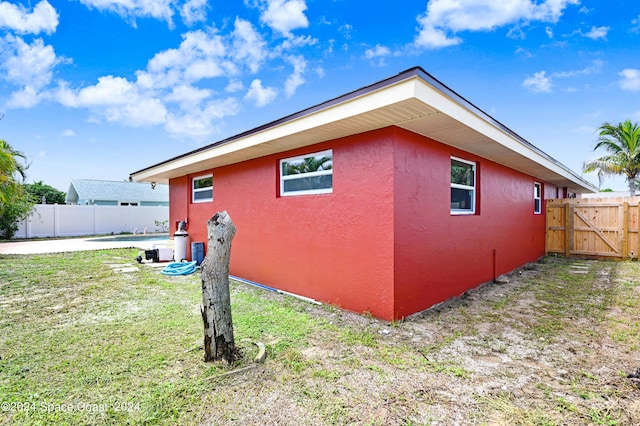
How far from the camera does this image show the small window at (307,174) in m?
4.80

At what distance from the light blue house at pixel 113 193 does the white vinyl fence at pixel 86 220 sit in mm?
3836

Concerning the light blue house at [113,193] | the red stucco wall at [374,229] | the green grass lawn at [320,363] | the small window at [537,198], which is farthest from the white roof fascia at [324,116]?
the light blue house at [113,193]

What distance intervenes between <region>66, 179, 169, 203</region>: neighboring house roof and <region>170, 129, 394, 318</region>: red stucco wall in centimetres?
2365

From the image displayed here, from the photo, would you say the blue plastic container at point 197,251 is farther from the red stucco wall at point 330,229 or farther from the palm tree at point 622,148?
the palm tree at point 622,148

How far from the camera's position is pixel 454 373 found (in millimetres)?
2699

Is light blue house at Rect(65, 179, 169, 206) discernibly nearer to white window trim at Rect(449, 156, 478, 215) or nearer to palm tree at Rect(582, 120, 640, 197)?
white window trim at Rect(449, 156, 478, 215)

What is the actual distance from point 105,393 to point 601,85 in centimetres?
1556

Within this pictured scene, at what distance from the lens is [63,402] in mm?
2230

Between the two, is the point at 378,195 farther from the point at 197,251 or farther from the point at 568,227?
the point at 568,227

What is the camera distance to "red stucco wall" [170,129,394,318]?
398 centimetres

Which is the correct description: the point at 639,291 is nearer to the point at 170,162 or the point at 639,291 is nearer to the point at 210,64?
the point at 170,162

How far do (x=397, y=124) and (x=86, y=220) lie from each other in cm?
2155

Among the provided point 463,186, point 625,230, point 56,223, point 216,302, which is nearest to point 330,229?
point 216,302

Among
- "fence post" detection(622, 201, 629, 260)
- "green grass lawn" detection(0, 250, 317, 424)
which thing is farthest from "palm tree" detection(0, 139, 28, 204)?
"fence post" detection(622, 201, 629, 260)
